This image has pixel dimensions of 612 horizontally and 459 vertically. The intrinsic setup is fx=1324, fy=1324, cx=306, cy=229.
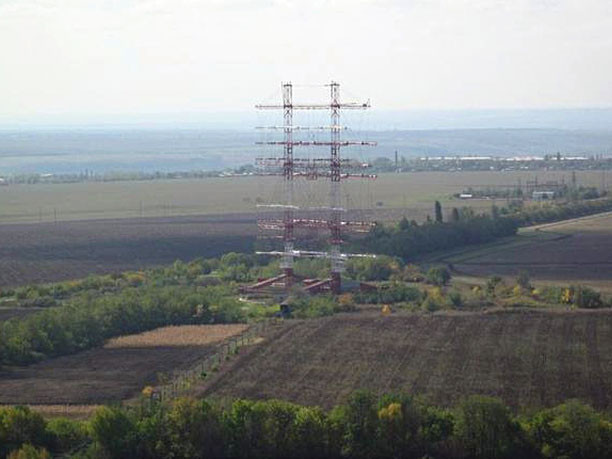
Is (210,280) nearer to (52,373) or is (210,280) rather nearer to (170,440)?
(52,373)

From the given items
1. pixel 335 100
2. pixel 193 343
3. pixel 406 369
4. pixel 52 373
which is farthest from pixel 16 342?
pixel 335 100

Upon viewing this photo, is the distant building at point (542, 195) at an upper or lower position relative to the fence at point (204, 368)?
upper

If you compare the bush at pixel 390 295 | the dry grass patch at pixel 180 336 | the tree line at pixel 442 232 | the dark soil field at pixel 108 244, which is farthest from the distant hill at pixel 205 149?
the dry grass patch at pixel 180 336

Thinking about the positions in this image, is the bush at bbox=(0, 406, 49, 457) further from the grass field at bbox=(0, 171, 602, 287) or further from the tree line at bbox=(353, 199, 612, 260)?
the tree line at bbox=(353, 199, 612, 260)

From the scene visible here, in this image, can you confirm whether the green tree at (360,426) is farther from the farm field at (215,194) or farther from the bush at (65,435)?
the farm field at (215,194)

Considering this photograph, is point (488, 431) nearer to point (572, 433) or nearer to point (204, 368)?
point (572, 433)

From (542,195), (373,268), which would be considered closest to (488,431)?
(373,268)

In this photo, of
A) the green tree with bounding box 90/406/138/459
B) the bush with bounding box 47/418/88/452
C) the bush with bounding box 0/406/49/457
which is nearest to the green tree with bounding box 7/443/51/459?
the bush with bounding box 0/406/49/457
